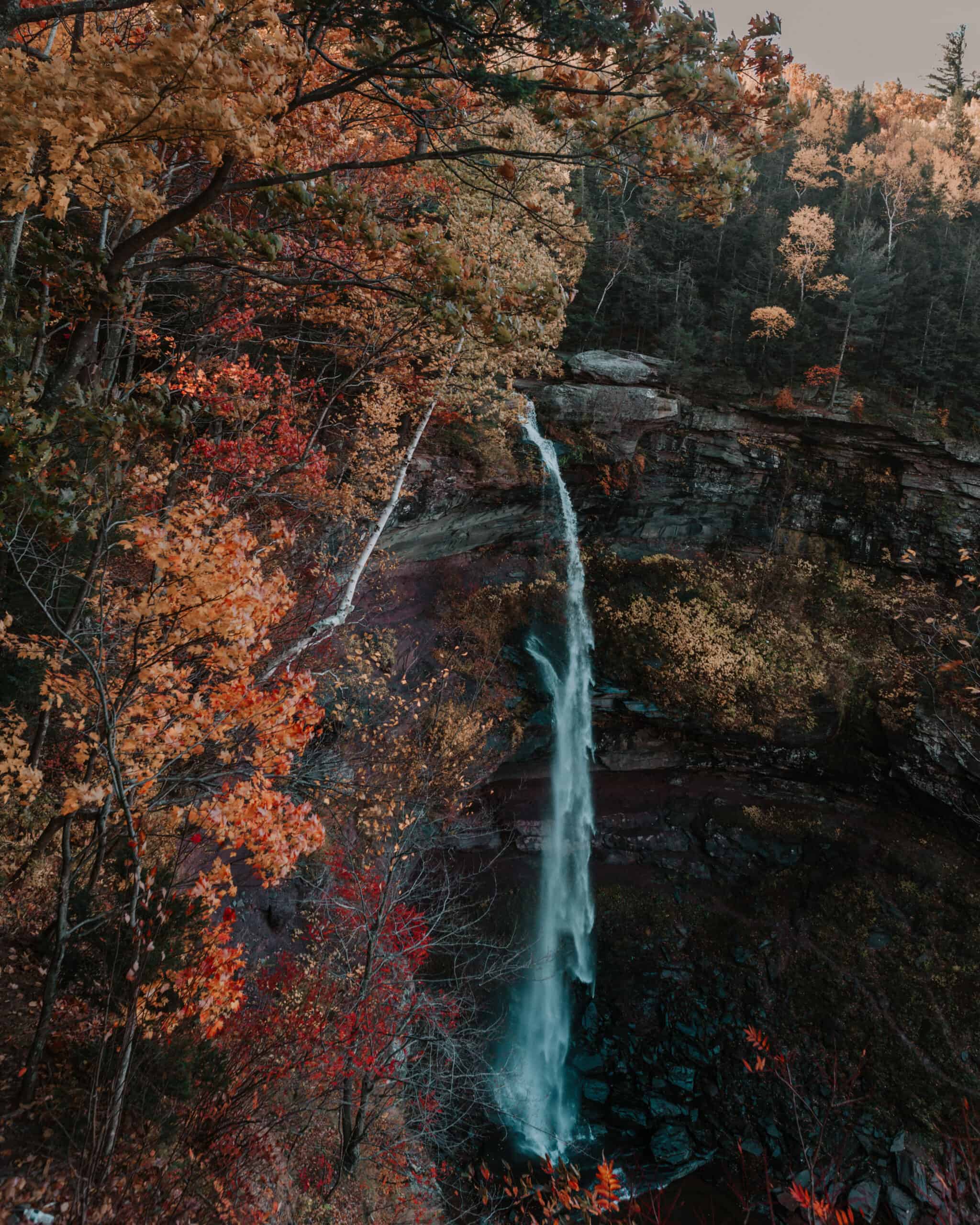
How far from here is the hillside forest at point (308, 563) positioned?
323 centimetres

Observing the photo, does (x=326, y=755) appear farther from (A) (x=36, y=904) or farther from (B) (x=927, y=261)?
(B) (x=927, y=261)

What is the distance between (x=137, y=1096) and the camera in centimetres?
475

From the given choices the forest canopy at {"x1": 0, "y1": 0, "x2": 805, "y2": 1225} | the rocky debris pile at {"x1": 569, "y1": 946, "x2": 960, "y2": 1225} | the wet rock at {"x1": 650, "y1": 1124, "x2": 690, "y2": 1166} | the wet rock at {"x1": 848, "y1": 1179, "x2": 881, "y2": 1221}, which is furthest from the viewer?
the wet rock at {"x1": 650, "y1": 1124, "x2": 690, "y2": 1166}

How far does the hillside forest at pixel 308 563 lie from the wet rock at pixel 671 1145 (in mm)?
1192

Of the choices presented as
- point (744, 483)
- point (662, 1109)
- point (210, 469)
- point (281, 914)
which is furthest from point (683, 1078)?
point (744, 483)

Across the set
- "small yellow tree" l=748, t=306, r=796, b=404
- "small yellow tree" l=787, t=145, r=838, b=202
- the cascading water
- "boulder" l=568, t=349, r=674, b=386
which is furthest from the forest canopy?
"small yellow tree" l=787, t=145, r=838, b=202

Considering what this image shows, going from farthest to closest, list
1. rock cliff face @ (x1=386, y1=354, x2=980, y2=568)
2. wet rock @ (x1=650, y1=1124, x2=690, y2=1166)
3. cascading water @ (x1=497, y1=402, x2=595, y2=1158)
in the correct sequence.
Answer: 1. rock cliff face @ (x1=386, y1=354, x2=980, y2=568)
2. cascading water @ (x1=497, y1=402, x2=595, y2=1158)
3. wet rock @ (x1=650, y1=1124, x2=690, y2=1166)

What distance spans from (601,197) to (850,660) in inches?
814

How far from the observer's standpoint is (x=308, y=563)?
37.4ft

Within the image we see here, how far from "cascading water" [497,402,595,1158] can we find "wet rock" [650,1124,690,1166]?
5.03 ft

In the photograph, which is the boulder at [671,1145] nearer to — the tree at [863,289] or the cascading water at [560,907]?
the cascading water at [560,907]

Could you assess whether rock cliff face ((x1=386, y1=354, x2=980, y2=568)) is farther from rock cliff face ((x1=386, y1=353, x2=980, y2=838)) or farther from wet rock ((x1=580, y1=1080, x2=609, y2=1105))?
wet rock ((x1=580, y1=1080, x2=609, y2=1105))

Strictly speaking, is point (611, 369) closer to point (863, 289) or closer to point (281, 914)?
point (863, 289)

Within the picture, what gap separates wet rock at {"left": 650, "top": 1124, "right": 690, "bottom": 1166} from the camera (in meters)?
10.9
